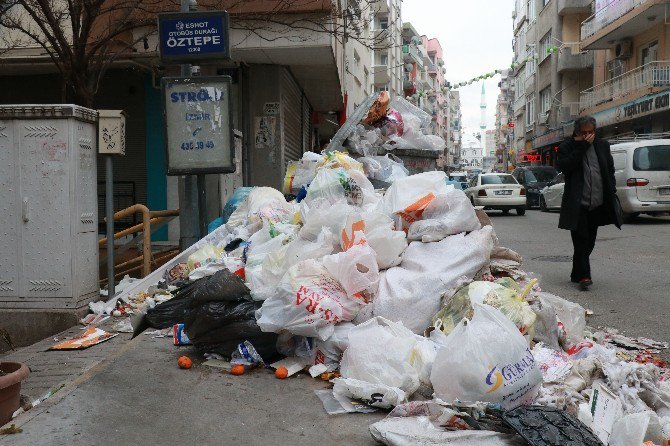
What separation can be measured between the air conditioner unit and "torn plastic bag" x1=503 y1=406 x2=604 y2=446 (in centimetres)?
2645

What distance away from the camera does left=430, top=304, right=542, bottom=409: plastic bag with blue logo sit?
106 inches

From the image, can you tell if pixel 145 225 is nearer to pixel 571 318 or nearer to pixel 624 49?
pixel 571 318

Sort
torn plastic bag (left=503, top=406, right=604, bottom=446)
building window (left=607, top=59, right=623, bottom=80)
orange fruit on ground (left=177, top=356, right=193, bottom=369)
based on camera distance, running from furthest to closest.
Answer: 1. building window (left=607, top=59, right=623, bottom=80)
2. orange fruit on ground (left=177, top=356, right=193, bottom=369)
3. torn plastic bag (left=503, top=406, right=604, bottom=446)

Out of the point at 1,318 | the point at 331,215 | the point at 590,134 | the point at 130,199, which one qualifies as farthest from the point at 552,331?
the point at 130,199

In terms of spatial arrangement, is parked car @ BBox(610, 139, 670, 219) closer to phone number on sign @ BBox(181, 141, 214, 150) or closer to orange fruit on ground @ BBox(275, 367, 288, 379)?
phone number on sign @ BBox(181, 141, 214, 150)

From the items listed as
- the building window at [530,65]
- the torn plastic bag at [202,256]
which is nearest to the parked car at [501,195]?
the torn plastic bag at [202,256]

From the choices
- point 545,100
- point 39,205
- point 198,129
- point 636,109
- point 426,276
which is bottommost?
point 426,276

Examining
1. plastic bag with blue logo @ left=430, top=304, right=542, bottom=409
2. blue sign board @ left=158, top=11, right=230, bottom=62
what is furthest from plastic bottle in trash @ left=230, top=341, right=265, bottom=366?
blue sign board @ left=158, top=11, right=230, bottom=62

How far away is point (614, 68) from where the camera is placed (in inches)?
1085

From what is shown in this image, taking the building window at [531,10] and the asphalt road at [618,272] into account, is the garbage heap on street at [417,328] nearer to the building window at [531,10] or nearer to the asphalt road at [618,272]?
the asphalt road at [618,272]

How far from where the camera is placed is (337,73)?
14078 millimetres

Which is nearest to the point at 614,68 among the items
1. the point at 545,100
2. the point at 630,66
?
the point at 630,66

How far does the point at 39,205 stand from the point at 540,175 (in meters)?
20.9

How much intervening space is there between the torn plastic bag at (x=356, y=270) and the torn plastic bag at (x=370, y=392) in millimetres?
739
